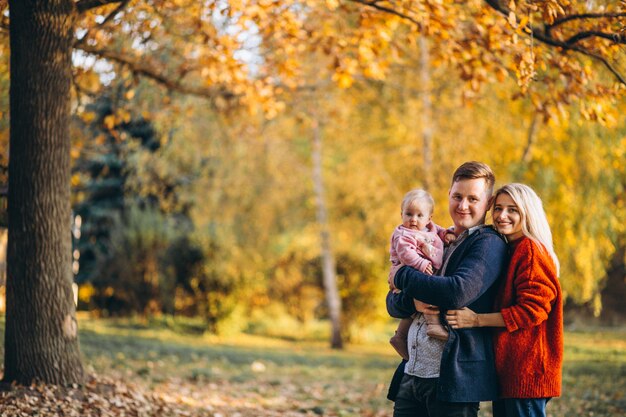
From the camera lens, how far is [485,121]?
1198 cm

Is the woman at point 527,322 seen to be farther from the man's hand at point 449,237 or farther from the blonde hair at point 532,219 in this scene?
the man's hand at point 449,237

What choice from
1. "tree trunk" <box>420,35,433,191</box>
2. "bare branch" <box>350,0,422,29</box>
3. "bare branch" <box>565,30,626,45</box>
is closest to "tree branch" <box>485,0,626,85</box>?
"bare branch" <box>565,30,626,45</box>

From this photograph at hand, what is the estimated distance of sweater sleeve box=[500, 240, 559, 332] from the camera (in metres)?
3.08

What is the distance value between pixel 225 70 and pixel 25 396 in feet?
15.3

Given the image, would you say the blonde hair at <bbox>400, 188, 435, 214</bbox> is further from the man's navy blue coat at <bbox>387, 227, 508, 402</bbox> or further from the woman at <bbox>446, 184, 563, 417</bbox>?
the woman at <bbox>446, 184, 563, 417</bbox>

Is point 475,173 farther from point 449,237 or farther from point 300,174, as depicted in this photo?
point 300,174

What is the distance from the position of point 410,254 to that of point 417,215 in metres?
0.24

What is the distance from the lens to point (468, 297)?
3066 mm

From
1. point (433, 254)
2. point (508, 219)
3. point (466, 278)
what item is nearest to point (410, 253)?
point (433, 254)

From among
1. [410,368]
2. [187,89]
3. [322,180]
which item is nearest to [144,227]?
[322,180]

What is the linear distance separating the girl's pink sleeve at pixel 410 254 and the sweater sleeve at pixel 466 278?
97mm

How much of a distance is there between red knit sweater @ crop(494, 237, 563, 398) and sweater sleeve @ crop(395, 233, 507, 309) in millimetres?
99

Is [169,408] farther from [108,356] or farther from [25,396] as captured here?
[108,356]

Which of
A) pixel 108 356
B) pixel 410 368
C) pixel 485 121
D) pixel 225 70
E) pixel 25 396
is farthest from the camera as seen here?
pixel 485 121
